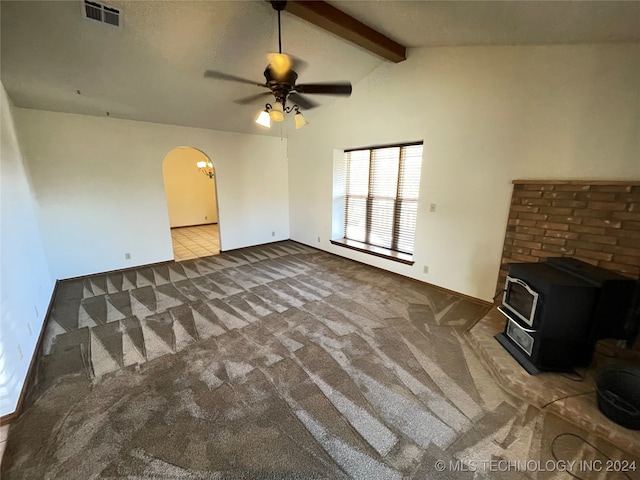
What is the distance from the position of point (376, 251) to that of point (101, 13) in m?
4.33

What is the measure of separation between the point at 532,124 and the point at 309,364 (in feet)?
10.9

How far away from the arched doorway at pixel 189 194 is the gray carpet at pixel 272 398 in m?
4.72

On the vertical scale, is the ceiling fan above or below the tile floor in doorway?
above

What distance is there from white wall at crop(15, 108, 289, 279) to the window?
2.43 metres

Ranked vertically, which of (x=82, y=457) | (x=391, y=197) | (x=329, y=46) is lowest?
(x=82, y=457)

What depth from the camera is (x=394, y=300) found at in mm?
3414

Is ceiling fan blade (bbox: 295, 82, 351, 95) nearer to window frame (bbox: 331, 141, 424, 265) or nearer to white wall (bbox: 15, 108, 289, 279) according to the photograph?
window frame (bbox: 331, 141, 424, 265)

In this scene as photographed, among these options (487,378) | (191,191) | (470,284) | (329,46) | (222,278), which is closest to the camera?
(487,378)

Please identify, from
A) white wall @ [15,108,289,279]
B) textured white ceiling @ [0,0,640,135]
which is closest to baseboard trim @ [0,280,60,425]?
white wall @ [15,108,289,279]

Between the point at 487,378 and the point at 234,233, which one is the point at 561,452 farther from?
the point at 234,233

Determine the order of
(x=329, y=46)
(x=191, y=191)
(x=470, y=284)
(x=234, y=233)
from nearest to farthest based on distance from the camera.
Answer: (x=329, y=46) → (x=470, y=284) → (x=234, y=233) → (x=191, y=191)

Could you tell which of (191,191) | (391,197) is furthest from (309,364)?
(191,191)

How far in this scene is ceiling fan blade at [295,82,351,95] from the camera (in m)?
2.46

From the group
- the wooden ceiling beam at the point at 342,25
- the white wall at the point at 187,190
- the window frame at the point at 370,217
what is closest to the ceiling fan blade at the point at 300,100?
the wooden ceiling beam at the point at 342,25
